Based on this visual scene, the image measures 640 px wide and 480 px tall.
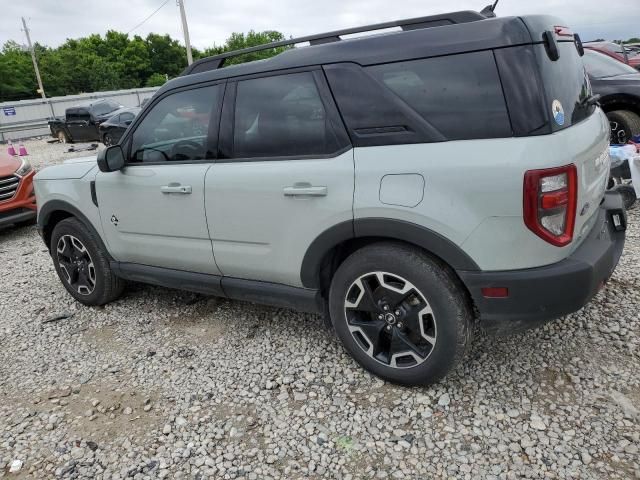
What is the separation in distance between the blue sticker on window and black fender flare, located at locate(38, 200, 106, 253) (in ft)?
11.0

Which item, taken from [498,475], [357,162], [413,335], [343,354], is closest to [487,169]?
[357,162]

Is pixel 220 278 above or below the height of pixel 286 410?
above

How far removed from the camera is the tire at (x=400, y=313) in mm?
2465

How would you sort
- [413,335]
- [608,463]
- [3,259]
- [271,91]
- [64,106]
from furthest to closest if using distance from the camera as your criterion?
1. [64,106]
2. [3,259]
3. [271,91]
4. [413,335]
5. [608,463]

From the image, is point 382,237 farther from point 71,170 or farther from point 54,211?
point 54,211

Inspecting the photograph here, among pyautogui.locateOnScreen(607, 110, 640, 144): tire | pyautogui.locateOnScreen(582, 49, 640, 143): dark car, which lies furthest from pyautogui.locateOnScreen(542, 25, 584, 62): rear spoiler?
pyautogui.locateOnScreen(607, 110, 640, 144): tire

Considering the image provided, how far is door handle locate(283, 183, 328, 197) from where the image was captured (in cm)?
264

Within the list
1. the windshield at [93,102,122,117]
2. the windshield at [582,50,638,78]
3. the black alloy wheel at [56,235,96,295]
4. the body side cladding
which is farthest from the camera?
the windshield at [93,102,122,117]

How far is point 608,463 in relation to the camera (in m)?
2.15

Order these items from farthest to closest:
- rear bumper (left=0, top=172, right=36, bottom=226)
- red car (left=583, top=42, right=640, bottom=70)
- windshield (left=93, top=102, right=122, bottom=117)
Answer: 1. windshield (left=93, top=102, right=122, bottom=117)
2. red car (left=583, top=42, right=640, bottom=70)
3. rear bumper (left=0, top=172, right=36, bottom=226)

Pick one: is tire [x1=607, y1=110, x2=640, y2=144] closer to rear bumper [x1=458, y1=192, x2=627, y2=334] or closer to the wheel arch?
the wheel arch

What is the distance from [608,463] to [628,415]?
38cm

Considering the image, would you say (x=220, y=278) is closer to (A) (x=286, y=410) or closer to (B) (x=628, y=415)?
(A) (x=286, y=410)

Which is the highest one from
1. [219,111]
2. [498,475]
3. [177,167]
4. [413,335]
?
[219,111]
